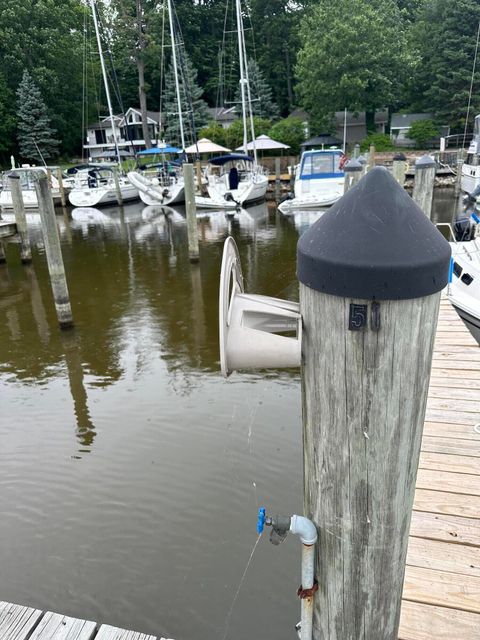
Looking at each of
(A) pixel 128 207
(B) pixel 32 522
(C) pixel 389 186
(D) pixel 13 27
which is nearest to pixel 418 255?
(C) pixel 389 186

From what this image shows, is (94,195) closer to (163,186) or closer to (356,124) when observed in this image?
(163,186)

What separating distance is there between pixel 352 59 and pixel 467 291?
28653mm

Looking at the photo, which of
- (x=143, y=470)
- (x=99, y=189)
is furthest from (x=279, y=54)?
(x=143, y=470)

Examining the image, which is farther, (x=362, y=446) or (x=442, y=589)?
(x=442, y=589)

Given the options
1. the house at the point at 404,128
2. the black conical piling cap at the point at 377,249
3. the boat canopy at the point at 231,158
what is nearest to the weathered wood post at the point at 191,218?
the boat canopy at the point at 231,158

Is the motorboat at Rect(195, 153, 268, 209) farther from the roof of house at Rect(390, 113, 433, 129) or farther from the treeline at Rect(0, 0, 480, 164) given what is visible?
the roof of house at Rect(390, 113, 433, 129)

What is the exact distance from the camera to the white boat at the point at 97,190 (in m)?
24.8

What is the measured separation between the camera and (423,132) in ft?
105

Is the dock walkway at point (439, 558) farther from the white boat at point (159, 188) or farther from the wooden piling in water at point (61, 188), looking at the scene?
the wooden piling in water at point (61, 188)

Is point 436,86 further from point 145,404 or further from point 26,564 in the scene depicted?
point 26,564

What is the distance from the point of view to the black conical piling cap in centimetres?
114

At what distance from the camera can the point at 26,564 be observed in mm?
3850

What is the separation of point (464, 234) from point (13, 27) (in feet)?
136

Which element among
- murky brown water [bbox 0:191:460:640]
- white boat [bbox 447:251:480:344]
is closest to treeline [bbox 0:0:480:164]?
murky brown water [bbox 0:191:460:640]
